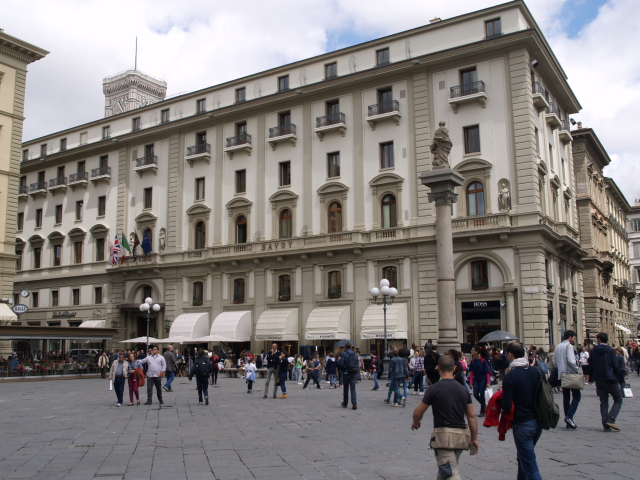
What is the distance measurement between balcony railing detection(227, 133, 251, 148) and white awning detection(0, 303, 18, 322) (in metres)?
16.7

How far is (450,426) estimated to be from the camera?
6.46m

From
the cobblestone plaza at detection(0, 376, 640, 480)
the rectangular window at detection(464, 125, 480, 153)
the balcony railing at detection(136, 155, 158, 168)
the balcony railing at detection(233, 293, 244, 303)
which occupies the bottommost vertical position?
the cobblestone plaza at detection(0, 376, 640, 480)

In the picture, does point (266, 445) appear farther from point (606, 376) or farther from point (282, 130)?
point (282, 130)

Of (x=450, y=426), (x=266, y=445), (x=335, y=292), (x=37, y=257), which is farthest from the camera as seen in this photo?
(x=37, y=257)

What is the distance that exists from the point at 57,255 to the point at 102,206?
6.19 meters

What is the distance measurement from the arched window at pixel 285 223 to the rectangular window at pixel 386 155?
686 cm

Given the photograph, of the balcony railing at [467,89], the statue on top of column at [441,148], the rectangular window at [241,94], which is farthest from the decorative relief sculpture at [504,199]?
the rectangular window at [241,94]

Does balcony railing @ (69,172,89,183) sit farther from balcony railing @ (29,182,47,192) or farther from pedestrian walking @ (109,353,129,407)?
pedestrian walking @ (109,353,129,407)

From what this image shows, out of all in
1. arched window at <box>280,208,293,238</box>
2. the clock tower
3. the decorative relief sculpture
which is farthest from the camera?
the clock tower

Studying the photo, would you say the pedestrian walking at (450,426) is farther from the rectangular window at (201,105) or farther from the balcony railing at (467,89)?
the rectangular window at (201,105)

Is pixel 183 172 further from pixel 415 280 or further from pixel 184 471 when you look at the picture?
pixel 184 471

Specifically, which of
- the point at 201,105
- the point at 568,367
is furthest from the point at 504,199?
the point at 201,105

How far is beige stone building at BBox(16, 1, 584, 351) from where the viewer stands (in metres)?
33.8

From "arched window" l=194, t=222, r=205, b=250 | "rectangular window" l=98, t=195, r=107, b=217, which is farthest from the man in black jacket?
"rectangular window" l=98, t=195, r=107, b=217
